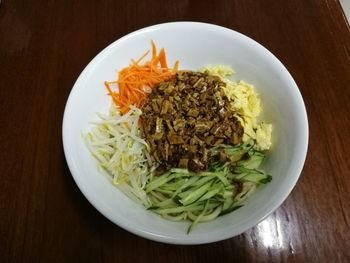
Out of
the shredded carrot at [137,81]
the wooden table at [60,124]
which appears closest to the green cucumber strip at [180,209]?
the wooden table at [60,124]

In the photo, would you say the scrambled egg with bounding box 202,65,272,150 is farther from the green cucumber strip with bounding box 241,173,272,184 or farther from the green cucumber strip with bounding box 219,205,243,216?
Answer: the green cucumber strip with bounding box 219,205,243,216

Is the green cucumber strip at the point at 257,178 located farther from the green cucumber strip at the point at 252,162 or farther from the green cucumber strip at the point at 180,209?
the green cucumber strip at the point at 180,209

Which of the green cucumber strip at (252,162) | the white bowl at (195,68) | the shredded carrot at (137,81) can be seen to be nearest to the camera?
the white bowl at (195,68)

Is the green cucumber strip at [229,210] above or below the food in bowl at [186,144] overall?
below

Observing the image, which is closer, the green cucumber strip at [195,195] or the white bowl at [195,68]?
the white bowl at [195,68]

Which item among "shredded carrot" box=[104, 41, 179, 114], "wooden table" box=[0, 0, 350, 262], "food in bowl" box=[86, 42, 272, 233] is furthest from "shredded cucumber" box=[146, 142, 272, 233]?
"shredded carrot" box=[104, 41, 179, 114]

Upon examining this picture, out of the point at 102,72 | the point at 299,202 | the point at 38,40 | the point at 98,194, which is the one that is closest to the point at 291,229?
the point at 299,202

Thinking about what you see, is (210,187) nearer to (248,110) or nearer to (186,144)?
(186,144)

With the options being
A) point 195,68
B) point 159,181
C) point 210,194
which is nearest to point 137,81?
point 195,68
